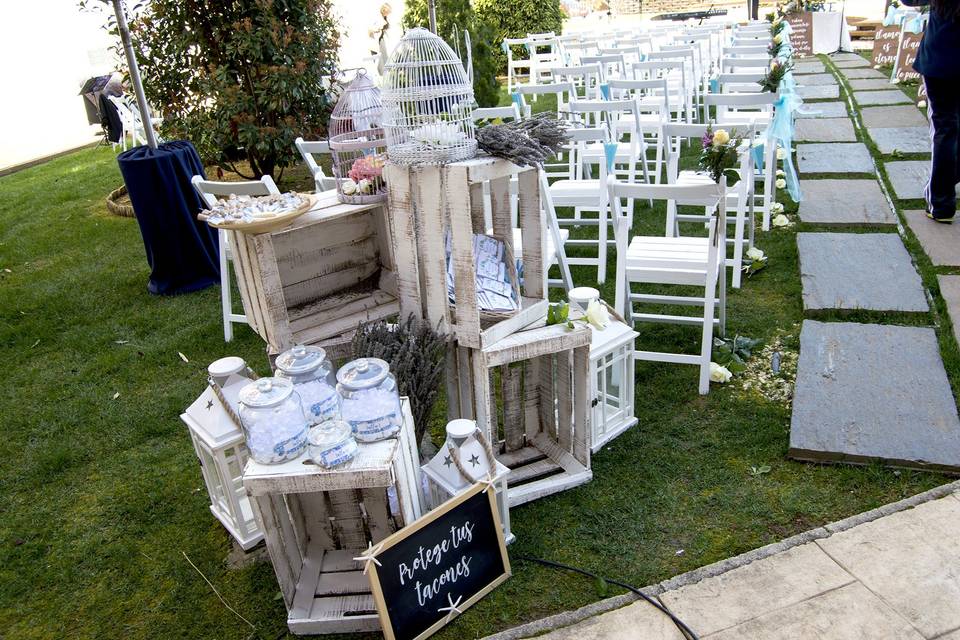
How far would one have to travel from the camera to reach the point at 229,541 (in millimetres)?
2465

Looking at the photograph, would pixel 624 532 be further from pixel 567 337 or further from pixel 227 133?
pixel 227 133

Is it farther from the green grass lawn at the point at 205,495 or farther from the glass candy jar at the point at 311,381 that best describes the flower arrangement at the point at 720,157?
the glass candy jar at the point at 311,381

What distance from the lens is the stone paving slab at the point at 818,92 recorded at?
8.44 metres

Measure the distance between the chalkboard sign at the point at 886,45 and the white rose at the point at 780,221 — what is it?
708cm

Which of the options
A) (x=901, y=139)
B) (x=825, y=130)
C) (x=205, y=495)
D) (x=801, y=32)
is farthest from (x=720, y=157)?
(x=801, y=32)

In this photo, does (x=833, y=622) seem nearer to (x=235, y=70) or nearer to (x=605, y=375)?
(x=605, y=375)

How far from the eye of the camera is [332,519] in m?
2.29

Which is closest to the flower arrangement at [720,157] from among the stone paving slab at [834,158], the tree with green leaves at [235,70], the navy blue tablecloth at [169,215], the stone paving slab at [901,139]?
the stone paving slab at [834,158]

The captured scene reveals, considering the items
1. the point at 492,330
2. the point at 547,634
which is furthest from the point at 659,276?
the point at 547,634

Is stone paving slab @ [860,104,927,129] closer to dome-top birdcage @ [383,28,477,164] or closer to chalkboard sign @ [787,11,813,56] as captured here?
chalkboard sign @ [787,11,813,56]

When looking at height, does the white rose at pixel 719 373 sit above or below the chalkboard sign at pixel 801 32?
below

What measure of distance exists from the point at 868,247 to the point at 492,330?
3022mm

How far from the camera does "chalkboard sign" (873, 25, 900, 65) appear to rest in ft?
32.9

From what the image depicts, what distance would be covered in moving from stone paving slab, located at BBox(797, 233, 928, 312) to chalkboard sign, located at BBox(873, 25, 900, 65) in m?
7.28
